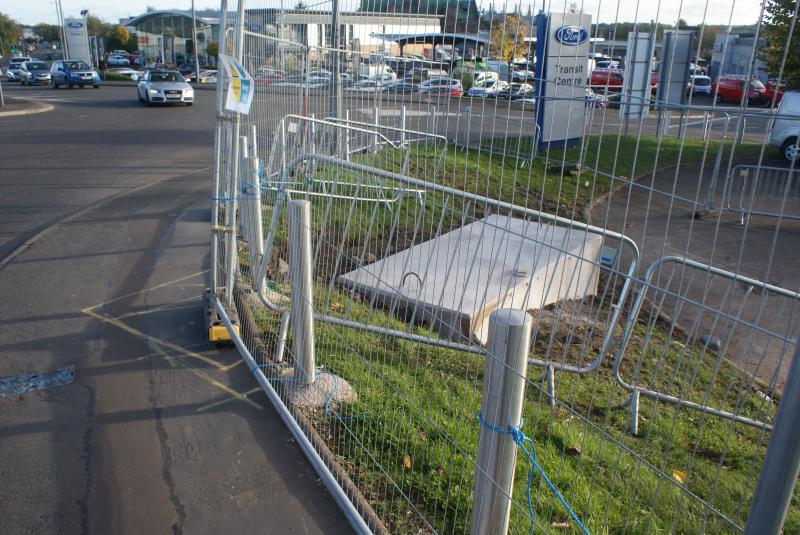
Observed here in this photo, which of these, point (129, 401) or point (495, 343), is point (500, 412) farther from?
point (129, 401)

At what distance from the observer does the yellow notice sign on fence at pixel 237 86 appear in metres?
4.55

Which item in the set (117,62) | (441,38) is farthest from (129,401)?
(117,62)

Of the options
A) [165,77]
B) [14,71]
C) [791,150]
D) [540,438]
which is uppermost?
[791,150]

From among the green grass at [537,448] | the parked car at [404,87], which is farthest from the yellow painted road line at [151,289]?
the parked car at [404,87]

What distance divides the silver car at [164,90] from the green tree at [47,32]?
9690 cm

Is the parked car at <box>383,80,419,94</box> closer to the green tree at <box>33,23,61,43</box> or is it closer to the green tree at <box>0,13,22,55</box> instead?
the green tree at <box>0,13,22,55</box>

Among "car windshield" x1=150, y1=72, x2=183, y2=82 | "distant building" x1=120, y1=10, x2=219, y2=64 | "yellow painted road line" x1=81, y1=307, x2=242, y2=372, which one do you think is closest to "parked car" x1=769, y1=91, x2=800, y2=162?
"yellow painted road line" x1=81, y1=307, x2=242, y2=372

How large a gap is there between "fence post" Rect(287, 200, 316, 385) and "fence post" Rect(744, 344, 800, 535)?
2.88m

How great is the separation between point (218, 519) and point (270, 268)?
3.33m

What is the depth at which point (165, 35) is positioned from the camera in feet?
259

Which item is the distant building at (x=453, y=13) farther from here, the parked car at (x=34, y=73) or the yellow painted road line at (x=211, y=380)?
the parked car at (x=34, y=73)

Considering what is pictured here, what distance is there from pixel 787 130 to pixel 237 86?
3.51 meters

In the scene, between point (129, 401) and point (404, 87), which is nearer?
point (404, 87)

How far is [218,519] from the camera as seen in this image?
337 cm
